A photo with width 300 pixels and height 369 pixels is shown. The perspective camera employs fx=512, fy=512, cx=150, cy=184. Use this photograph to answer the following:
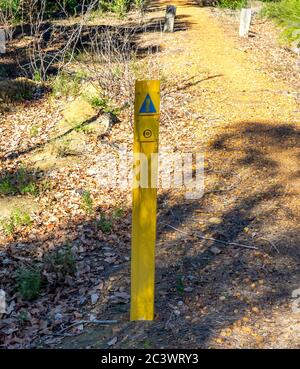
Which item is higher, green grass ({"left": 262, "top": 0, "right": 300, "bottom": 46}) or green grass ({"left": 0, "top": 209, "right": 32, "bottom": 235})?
green grass ({"left": 262, "top": 0, "right": 300, "bottom": 46})

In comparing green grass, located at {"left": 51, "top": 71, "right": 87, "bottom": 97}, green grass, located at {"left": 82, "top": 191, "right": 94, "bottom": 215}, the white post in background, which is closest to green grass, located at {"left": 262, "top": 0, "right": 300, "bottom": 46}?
the white post in background

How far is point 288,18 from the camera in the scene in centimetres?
1659

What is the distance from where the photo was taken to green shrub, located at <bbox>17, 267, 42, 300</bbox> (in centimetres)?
498

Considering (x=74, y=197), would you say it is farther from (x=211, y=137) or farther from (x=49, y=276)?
(x=211, y=137)

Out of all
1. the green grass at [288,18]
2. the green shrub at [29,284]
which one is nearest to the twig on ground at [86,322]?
the green shrub at [29,284]

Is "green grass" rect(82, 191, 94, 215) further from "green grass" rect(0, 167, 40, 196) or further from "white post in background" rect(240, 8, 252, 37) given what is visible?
"white post in background" rect(240, 8, 252, 37)

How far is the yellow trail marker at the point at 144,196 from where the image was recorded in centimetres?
358

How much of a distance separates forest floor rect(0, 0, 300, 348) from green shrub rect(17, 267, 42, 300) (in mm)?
85

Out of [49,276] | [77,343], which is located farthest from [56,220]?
[77,343]

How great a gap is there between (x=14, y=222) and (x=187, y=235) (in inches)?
87.8

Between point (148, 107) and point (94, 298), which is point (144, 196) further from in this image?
point (94, 298)

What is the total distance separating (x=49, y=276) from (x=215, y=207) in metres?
2.30

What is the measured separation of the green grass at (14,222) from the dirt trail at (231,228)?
1.70 meters

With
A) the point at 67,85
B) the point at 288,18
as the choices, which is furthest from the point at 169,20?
the point at 67,85
